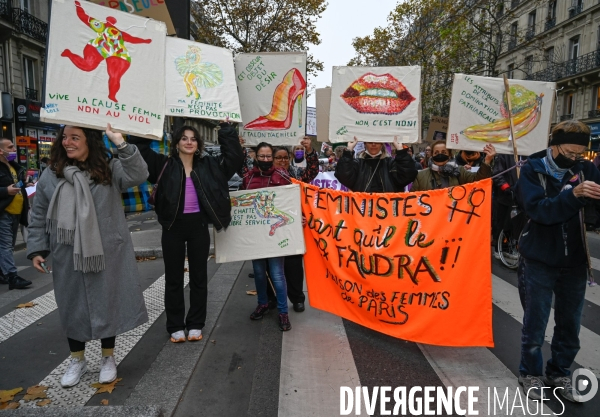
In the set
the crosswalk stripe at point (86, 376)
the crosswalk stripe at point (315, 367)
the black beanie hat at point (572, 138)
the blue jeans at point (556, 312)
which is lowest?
the crosswalk stripe at point (86, 376)

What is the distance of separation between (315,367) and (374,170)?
80.5 inches

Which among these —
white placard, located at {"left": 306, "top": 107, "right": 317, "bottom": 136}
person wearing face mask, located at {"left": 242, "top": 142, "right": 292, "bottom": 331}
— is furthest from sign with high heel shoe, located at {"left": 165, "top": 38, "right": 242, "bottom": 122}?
white placard, located at {"left": 306, "top": 107, "right": 317, "bottom": 136}

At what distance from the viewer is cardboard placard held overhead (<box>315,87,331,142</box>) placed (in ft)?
17.8

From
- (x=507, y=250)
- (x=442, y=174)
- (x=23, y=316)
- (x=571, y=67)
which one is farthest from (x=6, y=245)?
(x=571, y=67)

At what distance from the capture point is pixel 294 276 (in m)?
4.94

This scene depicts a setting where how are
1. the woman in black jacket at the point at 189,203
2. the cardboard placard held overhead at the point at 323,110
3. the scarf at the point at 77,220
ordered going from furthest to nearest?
the cardboard placard held overhead at the point at 323,110 → the woman in black jacket at the point at 189,203 → the scarf at the point at 77,220

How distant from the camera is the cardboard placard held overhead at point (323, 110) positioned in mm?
5434

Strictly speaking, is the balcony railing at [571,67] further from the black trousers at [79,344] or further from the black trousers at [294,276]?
the black trousers at [79,344]

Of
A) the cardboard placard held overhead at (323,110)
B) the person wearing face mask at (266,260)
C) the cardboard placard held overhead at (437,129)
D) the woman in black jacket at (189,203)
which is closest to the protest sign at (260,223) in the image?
the person wearing face mask at (266,260)

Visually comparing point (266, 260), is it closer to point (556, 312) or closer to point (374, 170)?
point (374, 170)

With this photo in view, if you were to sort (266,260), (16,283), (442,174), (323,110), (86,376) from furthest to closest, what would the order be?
1. (16,283)
2. (323,110)
3. (442,174)
4. (266,260)
5. (86,376)

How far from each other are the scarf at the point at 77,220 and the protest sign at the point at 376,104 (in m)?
2.39

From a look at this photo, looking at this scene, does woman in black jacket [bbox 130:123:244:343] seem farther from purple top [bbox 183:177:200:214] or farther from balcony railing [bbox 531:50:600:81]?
balcony railing [bbox 531:50:600:81]

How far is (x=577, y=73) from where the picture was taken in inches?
1050
